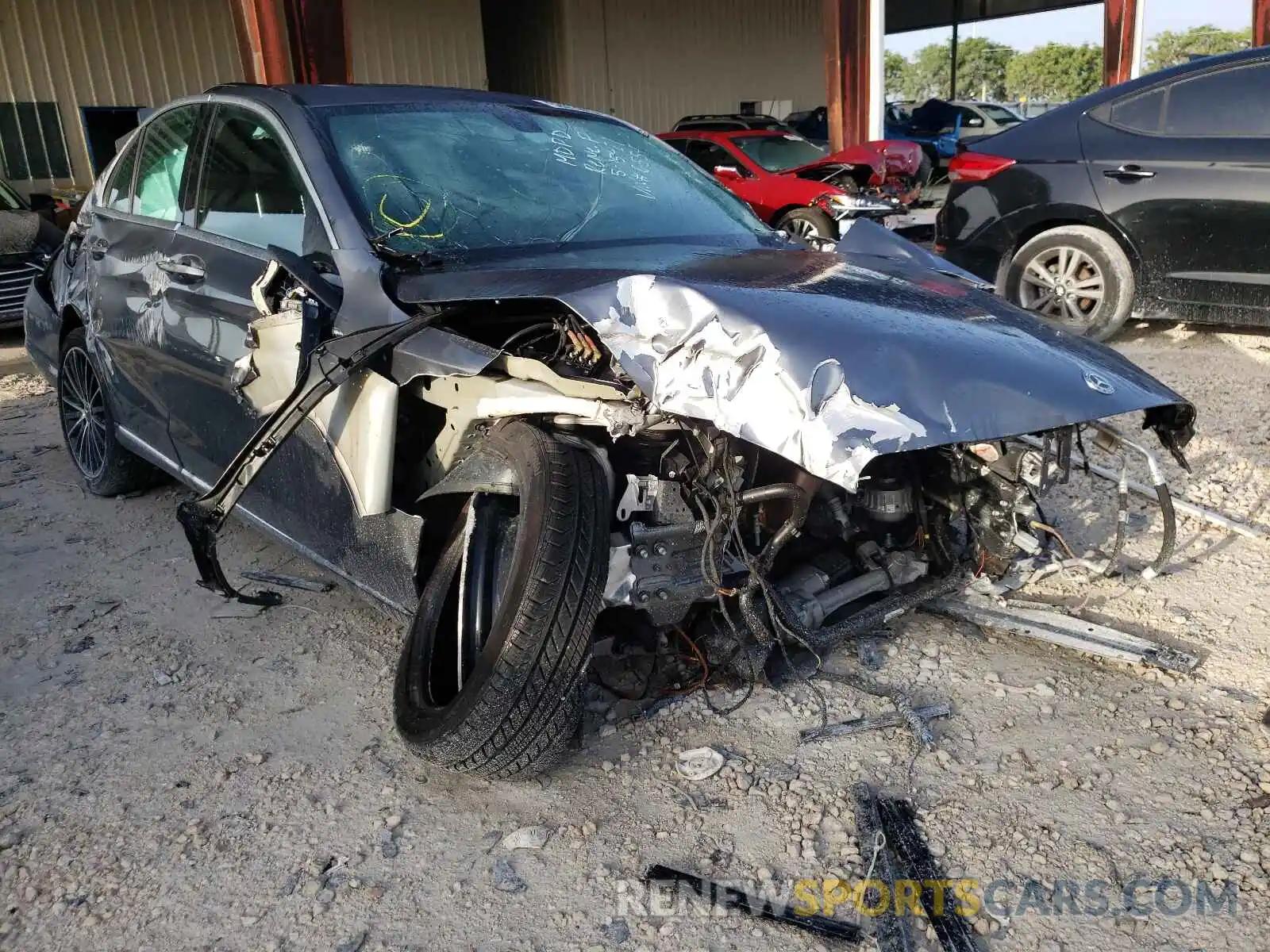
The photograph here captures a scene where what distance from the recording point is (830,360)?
2.15 meters

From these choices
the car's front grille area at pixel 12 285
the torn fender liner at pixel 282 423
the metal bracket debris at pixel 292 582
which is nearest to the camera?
the torn fender liner at pixel 282 423

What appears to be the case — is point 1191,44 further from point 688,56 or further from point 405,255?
point 405,255

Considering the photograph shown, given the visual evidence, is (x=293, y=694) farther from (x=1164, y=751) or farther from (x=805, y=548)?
(x=1164, y=751)

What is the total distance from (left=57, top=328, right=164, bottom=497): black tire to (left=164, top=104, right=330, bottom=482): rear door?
3.19 ft

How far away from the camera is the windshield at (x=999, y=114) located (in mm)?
18094

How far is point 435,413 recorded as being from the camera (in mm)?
2871

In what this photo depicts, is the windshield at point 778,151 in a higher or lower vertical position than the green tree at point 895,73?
lower

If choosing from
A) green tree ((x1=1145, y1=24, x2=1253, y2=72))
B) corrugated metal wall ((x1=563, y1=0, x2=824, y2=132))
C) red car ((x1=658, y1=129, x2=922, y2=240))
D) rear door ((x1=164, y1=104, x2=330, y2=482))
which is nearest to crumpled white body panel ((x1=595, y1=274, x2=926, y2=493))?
rear door ((x1=164, y1=104, x2=330, y2=482))

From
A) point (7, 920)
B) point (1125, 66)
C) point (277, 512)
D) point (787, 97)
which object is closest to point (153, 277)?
point (277, 512)

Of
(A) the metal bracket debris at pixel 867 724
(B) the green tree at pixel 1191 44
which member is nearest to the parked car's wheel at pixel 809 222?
(A) the metal bracket debris at pixel 867 724

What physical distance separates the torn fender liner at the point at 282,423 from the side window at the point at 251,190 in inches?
18.2

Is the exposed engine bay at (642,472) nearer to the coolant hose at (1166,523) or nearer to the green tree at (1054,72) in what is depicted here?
the coolant hose at (1166,523)

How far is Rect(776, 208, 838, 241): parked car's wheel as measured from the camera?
1024 cm

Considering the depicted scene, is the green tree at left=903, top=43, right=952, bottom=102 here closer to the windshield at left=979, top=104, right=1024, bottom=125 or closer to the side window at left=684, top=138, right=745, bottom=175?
the windshield at left=979, top=104, right=1024, bottom=125
